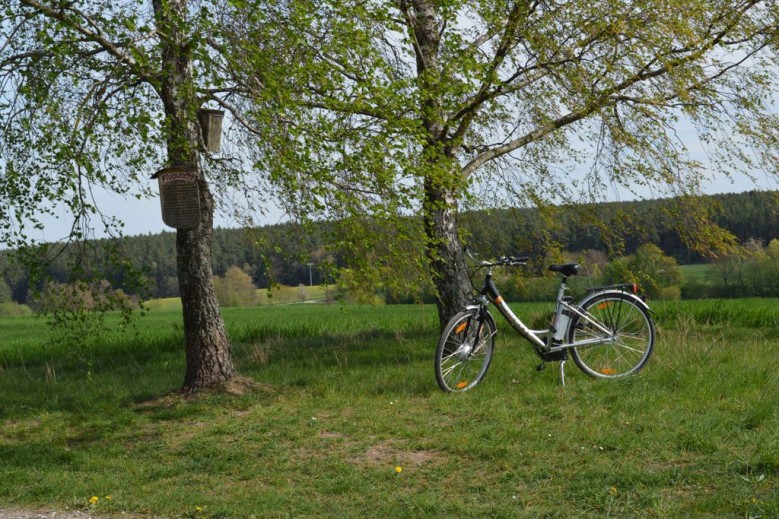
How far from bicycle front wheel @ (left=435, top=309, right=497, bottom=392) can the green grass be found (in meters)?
0.21

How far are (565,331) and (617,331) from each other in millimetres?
555

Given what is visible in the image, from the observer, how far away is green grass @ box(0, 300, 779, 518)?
215 inches

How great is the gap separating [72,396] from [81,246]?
215 cm

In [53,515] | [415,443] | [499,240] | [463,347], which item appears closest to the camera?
[53,515]

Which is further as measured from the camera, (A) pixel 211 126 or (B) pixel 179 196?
(A) pixel 211 126

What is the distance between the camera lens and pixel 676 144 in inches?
475

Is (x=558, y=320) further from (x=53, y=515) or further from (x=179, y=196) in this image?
(x=53, y=515)

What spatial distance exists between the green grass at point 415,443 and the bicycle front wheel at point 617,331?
274 mm

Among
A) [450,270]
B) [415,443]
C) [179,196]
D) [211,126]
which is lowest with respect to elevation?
[415,443]

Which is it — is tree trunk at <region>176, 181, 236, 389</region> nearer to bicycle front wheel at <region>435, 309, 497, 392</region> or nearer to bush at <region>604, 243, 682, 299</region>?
bicycle front wheel at <region>435, 309, 497, 392</region>

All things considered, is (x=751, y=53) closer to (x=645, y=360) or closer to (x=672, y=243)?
(x=672, y=243)

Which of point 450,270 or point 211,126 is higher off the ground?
point 211,126

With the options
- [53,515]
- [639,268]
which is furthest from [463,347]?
[639,268]

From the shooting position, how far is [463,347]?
8.55m
